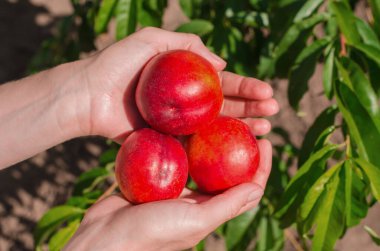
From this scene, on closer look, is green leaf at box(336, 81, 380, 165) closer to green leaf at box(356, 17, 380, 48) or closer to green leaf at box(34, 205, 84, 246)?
green leaf at box(356, 17, 380, 48)

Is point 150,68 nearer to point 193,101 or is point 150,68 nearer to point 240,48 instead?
point 193,101

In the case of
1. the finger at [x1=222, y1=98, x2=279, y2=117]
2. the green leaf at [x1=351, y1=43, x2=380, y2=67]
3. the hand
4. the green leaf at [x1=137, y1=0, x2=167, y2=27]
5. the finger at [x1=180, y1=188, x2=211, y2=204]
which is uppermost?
the green leaf at [x1=351, y1=43, x2=380, y2=67]

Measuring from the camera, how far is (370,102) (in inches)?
70.1

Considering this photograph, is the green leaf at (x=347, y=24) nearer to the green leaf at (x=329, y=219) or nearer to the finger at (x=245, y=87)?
the finger at (x=245, y=87)

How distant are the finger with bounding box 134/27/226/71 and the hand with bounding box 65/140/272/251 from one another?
2.25ft

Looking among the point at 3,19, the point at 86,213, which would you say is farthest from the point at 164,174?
the point at 3,19

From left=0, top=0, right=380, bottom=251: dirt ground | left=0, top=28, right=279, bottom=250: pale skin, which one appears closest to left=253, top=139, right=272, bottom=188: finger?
left=0, top=28, right=279, bottom=250: pale skin

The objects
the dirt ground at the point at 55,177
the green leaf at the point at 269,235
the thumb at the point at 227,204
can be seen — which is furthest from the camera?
the dirt ground at the point at 55,177

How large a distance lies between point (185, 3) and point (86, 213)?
1.15 m

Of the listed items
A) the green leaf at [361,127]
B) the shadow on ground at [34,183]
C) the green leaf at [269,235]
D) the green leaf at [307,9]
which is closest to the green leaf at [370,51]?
the green leaf at [361,127]

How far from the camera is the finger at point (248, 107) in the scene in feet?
7.41

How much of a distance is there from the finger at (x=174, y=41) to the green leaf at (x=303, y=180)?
63cm

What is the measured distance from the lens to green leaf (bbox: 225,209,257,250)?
232 centimetres

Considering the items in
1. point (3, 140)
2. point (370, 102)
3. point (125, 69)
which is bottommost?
point (3, 140)
